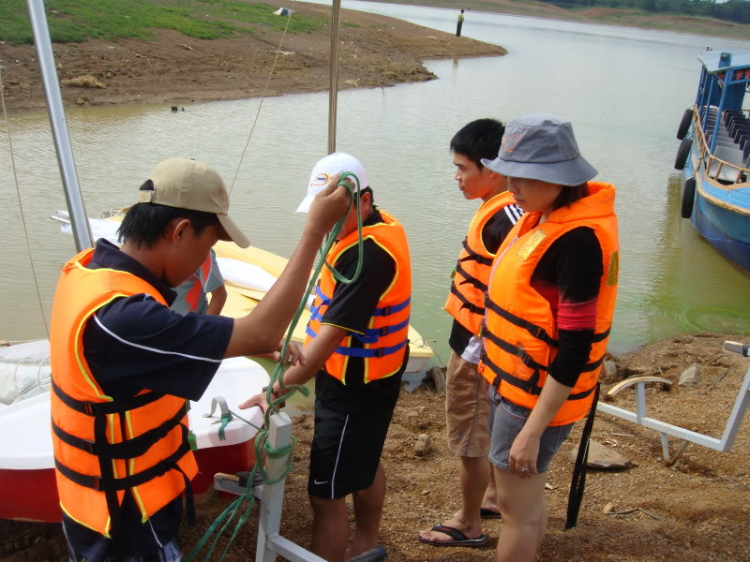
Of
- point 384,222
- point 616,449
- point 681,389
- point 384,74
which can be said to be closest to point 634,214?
point 681,389

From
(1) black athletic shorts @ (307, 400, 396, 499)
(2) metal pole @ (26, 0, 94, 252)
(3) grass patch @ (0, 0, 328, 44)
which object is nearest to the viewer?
(1) black athletic shorts @ (307, 400, 396, 499)

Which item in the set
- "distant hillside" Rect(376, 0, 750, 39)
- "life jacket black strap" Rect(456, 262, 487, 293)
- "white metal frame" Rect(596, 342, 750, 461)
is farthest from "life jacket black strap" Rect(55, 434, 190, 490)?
"distant hillside" Rect(376, 0, 750, 39)

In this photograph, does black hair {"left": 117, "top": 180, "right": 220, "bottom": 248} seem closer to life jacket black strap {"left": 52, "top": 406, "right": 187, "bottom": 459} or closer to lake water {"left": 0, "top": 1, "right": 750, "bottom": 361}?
life jacket black strap {"left": 52, "top": 406, "right": 187, "bottom": 459}

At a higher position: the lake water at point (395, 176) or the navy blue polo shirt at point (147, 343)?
the navy blue polo shirt at point (147, 343)

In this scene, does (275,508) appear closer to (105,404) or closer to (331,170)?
(105,404)

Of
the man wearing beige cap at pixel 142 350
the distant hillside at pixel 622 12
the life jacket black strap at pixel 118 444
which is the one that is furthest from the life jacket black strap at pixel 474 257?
the distant hillside at pixel 622 12

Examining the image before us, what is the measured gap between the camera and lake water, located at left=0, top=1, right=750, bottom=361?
8.43m

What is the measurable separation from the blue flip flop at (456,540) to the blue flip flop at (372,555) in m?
0.28

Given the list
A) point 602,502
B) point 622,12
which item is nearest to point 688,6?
point 622,12

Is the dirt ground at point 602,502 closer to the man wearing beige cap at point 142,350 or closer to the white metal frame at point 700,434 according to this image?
the white metal frame at point 700,434

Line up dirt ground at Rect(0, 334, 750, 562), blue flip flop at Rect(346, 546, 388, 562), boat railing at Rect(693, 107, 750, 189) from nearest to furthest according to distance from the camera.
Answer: blue flip flop at Rect(346, 546, 388, 562)
dirt ground at Rect(0, 334, 750, 562)
boat railing at Rect(693, 107, 750, 189)

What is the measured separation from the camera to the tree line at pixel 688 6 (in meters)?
80.1

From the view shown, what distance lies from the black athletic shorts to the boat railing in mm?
8970

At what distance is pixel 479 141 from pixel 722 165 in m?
9.93
